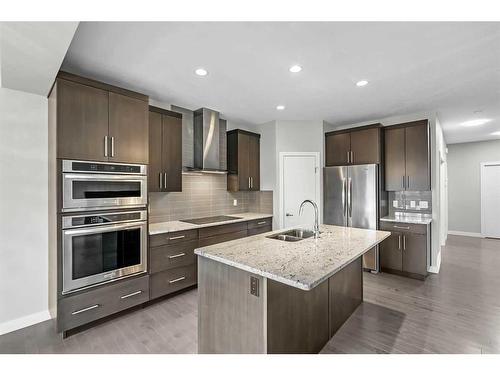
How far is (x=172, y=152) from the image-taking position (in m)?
3.42

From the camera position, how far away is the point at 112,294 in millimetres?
2551

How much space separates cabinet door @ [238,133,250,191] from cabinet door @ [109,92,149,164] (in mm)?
1908

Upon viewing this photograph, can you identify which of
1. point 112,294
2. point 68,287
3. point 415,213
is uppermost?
point 415,213

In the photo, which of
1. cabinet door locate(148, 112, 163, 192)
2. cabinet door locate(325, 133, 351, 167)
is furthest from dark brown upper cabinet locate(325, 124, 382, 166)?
cabinet door locate(148, 112, 163, 192)

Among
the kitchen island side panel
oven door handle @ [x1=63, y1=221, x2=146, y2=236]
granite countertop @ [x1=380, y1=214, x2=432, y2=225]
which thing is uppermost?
oven door handle @ [x1=63, y1=221, x2=146, y2=236]

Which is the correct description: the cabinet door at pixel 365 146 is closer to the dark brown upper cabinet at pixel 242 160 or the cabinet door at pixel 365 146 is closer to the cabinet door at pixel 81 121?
the dark brown upper cabinet at pixel 242 160

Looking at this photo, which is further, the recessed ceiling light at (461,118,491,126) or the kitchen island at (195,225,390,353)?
the recessed ceiling light at (461,118,491,126)

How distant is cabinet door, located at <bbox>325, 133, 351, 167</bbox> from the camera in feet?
14.9

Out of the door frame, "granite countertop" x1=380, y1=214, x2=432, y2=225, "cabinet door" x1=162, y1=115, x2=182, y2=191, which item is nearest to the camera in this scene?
"cabinet door" x1=162, y1=115, x2=182, y2=191

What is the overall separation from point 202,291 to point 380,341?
1642mm

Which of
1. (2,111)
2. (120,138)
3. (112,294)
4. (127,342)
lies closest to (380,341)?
(127,342)

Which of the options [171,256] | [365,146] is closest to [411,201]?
[365,146]

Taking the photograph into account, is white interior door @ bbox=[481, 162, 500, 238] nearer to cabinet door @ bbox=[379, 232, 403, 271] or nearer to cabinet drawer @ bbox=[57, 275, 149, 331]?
cabinet door @ bbox=[379, 232, 403, 271]
